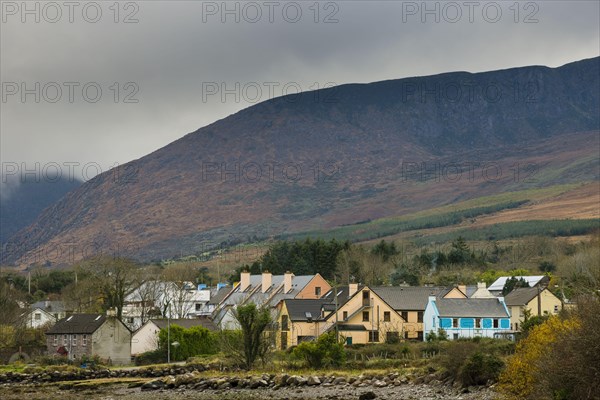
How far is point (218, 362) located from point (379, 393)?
23867 millimetres

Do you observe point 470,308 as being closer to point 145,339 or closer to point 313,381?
point 313,381

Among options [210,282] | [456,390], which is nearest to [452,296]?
[456,390]

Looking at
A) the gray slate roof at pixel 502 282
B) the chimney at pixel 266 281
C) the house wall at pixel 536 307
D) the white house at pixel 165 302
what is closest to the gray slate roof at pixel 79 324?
the white house at pixel 165 302

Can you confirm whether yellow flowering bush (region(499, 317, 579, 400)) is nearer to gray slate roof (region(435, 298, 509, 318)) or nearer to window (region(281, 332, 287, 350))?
gray slate roof (region(435, 298, 509, 318))

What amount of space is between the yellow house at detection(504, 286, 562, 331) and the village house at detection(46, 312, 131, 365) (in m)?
34.1

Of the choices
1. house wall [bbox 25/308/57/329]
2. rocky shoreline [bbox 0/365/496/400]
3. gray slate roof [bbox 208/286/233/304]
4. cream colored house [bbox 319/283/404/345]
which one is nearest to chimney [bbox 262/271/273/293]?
gray slate roof [bbox 208/286/233/304]

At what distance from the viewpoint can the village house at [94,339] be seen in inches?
3282

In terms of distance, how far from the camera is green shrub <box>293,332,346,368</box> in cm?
6875

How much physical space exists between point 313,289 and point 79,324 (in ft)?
88.8

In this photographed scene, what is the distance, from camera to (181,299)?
108 metres

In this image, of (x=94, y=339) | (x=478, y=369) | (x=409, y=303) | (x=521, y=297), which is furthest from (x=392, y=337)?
(x=478, y=369)

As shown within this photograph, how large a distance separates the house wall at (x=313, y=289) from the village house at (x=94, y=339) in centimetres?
2172

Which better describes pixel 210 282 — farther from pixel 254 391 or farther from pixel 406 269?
pixel 254 391

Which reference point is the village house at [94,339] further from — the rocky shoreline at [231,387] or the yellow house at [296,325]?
the yellow house at [296,325]
